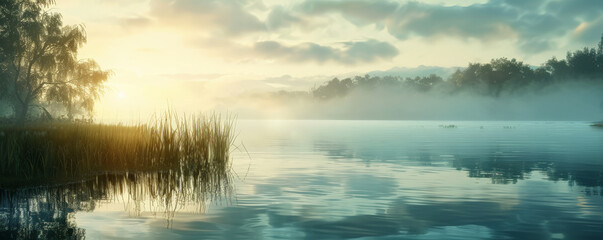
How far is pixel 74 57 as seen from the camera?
52719 millimetres

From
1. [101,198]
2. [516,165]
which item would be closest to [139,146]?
[101,198]

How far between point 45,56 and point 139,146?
30717mm

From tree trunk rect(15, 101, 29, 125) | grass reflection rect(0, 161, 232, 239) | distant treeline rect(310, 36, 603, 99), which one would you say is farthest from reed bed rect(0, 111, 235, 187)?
distant treeline rect(310, 36, 603, 99)

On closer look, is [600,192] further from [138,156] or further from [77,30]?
[77,30]

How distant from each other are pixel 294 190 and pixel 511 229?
876cm

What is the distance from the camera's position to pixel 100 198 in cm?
1744

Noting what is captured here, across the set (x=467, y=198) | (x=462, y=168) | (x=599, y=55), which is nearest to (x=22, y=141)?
(x=467, y=198)

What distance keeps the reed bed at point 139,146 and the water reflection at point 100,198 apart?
667mm

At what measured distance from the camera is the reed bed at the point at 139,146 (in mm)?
21172

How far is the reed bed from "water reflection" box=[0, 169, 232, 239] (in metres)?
0.67

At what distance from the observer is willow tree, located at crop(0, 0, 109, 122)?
1939 inches

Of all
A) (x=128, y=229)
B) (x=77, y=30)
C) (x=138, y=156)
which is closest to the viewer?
(x=128, y=229)

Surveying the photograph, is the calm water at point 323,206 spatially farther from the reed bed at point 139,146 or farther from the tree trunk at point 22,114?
the tree trunk at point 22,114

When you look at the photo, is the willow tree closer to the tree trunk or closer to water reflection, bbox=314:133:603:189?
the tree trunk
